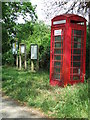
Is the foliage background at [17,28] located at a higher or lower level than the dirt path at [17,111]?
higher

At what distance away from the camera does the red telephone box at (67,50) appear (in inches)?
287

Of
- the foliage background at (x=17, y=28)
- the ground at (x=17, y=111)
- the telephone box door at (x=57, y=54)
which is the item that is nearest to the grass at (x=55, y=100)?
the ground at (x=17, y=111)

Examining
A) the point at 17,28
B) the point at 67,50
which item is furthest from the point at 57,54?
the point at 17,28

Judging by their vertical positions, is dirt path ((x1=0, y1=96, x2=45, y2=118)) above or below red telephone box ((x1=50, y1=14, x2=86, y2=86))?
below

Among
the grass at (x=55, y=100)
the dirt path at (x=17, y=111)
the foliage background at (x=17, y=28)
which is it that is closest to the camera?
the grass at (x=55, y=100)

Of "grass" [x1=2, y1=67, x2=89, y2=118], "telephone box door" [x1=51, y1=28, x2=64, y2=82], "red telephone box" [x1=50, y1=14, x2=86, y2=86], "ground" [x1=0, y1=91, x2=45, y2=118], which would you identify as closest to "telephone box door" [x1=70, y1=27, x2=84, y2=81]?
"red telephone box" [x1=50, y1=14, x2=86, y2=86]

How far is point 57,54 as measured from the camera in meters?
7.74

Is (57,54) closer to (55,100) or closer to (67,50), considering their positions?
(67,50)

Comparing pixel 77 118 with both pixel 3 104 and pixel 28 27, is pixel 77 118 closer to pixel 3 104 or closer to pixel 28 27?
pixel 3 104

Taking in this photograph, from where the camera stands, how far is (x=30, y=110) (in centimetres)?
519

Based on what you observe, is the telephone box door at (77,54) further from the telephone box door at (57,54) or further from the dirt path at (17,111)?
the dirt path at (17,111)

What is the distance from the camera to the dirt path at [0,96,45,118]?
4.80 metres

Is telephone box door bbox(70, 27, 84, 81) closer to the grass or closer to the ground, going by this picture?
the grass

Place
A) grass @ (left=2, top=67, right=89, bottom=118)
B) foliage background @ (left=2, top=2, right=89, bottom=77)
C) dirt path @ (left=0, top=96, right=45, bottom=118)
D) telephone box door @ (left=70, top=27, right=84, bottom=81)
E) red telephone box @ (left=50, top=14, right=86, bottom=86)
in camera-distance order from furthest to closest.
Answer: foliage background @ (left=2, top=2, right=89, bottom=77) < telephone box door @ (left=70, top=27, right=84, bottom=81) < red telephone box @ (left=50, top=14, right=86, bottom=86) < dirt path @ (left=0, top=96, right=45, bottom=118) < grass @ (left=2, top=67, right=89, bottom=118)
